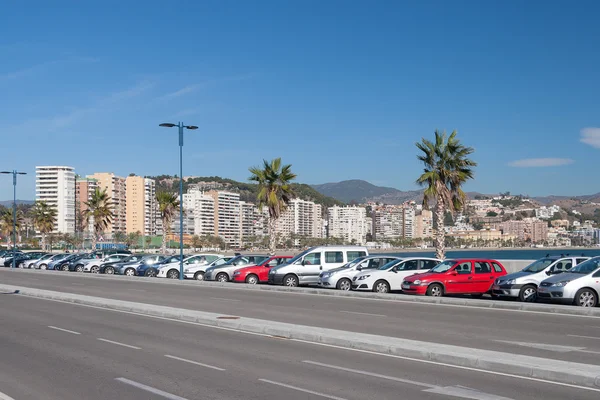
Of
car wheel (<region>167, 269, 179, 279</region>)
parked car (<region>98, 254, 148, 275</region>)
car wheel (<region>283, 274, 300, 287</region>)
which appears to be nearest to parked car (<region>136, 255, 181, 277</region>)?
car wheel (<region>167, 269, 179, 279</region>)

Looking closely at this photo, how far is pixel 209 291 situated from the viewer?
3033cm

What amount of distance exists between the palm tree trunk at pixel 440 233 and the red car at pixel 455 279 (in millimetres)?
13058

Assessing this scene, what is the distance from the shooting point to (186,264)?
42.1 m

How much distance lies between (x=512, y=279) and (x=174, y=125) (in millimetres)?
20520

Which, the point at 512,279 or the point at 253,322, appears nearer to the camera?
the point at 253,322

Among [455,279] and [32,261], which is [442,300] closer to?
[455,279]

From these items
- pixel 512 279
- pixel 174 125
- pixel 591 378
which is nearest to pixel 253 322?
pixel 591 378

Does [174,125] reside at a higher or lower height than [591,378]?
higher

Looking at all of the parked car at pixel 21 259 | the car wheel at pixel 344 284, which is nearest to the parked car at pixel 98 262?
the parked car at pixel 21 259

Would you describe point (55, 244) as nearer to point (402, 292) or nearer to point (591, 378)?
point (402, 292)

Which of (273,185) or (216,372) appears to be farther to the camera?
(273,185)

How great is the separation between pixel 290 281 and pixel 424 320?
579 inches

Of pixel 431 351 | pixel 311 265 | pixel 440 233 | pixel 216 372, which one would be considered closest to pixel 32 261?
pixel 311 265

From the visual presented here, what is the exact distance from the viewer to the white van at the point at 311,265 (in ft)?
107
